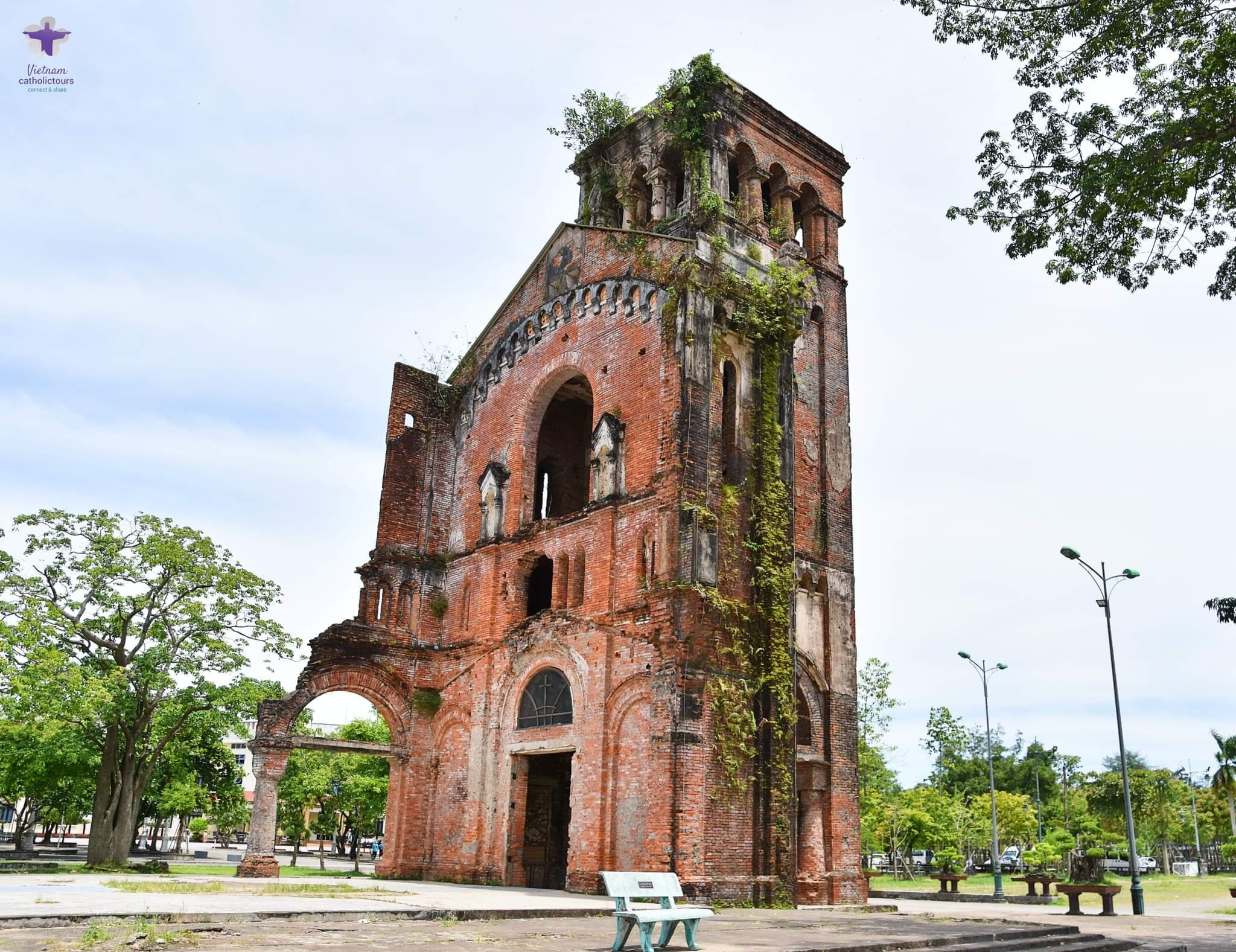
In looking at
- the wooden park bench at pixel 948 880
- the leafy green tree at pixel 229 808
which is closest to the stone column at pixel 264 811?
the leafy green tree at pixel 229 808

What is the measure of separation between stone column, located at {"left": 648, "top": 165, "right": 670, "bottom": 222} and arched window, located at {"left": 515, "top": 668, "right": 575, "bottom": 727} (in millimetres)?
10595

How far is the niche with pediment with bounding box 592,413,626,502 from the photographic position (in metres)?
20.7

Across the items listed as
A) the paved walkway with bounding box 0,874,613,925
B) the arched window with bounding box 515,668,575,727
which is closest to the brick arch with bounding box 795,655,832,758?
the arched window with bounding box 515,668,575,727

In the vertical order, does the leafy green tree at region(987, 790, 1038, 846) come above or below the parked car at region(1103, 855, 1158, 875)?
above

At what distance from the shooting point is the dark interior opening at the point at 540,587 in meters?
24.1

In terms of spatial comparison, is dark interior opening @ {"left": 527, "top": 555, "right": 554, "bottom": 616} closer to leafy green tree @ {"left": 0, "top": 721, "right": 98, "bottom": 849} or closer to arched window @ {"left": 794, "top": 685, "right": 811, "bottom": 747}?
arched window @ {"left": 794, "top": 685, "right": 811, "bottom": 747}

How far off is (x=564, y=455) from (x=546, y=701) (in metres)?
7.49

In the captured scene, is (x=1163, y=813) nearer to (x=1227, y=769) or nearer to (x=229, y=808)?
(x=1227, y=769)

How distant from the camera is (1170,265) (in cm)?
1157

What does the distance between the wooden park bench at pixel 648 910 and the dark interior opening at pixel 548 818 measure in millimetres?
11383

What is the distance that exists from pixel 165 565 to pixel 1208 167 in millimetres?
22972

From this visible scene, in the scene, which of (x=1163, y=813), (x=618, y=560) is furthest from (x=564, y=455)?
(x=1163, y=813)

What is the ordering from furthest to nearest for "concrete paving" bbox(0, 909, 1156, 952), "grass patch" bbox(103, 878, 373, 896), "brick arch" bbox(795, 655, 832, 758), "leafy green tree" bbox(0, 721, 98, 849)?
1. "leafy green tree" bbox(0, 721, 98, 849)
2. "brick arch" bbox(795, 655, 832, 758)
3. "grass patch" bbox(103, 878, 373, 896)
4. "concrete paving" bbox(0, 909, 1156, 952)

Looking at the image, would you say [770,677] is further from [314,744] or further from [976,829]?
[976,829]
